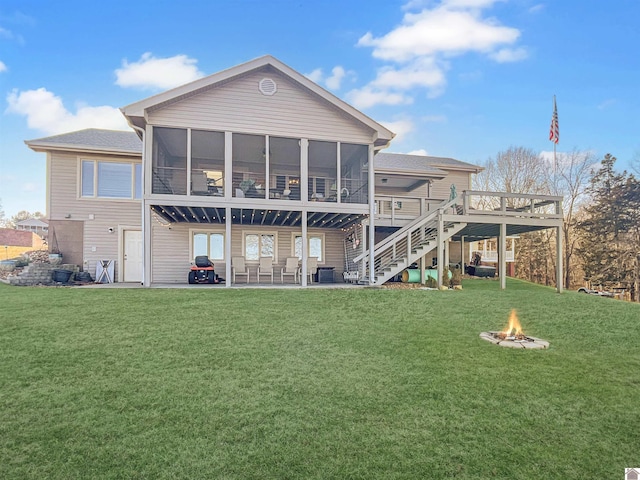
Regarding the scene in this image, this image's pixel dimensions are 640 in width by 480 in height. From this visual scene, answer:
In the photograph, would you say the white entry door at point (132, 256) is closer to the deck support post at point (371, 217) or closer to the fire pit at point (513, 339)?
the deck support post at point (371, 217)

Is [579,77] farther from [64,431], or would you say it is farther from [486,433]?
[64,431]

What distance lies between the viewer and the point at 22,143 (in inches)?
506

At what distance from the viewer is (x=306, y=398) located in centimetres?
384

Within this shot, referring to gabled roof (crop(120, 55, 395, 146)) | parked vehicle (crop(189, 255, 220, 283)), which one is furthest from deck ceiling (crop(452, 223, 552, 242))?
parked vehicle (crop(189, 255, 220, 283))

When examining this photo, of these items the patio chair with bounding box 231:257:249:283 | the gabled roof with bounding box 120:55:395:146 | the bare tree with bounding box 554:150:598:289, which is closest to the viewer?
the gabled roof with bounding box 120:55:395:146

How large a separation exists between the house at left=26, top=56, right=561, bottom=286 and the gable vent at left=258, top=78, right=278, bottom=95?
0.03 m

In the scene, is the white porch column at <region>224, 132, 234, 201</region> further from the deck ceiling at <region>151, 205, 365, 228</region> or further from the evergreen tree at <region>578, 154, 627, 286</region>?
the evergreen tree at <region>578, 154, 627, 286</region>

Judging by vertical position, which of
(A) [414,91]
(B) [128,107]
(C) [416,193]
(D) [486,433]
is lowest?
(D) [486,433]

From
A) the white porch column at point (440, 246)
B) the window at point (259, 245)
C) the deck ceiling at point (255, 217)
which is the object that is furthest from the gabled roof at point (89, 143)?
the white porch column at point (440, 246)

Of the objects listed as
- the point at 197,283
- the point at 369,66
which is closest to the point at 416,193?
the point at 369,66

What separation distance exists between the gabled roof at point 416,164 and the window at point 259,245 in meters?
5.39

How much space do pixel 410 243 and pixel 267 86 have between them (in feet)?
22.4

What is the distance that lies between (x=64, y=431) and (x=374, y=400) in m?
2.86

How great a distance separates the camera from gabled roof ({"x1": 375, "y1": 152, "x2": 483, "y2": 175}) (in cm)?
1597
